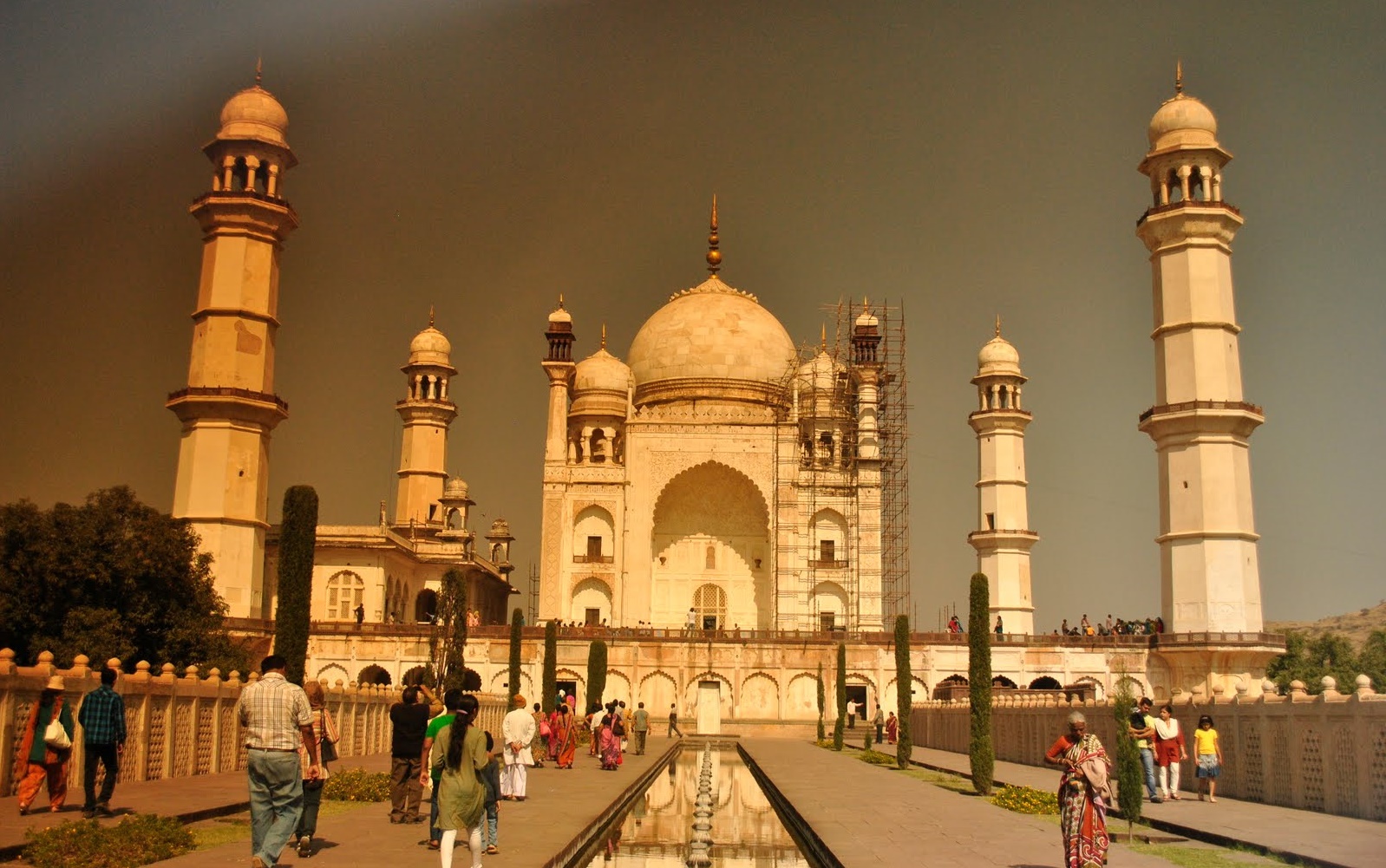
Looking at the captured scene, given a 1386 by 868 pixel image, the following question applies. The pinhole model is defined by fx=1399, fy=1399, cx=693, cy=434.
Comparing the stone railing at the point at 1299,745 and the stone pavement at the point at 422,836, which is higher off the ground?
the stone railing at the point at 1299,745

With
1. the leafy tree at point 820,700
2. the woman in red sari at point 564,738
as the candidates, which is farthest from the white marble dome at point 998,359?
the woman in red sari at point 564,738

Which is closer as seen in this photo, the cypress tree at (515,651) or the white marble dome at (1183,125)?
the cypress tree at (515,651)

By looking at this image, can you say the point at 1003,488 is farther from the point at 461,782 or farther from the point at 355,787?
the point at 461,782

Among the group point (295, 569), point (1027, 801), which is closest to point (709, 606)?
point (295, 569)

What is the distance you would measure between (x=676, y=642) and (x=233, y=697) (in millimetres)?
21564

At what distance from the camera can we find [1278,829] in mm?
13328

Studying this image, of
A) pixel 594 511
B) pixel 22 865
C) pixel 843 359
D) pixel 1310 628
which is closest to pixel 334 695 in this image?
pixel 22 865

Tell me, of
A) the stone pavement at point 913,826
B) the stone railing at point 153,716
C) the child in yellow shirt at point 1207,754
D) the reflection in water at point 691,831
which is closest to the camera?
the stone pavement at point 913,826

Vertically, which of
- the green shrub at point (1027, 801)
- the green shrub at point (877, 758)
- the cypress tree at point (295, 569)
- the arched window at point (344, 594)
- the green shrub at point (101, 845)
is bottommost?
the green shrub at point (877, 758)

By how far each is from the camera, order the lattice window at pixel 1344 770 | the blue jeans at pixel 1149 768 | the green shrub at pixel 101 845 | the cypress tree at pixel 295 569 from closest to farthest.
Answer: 1. the green shrub at pixel 101 845
2. the lattice window at pixel 1344 770
3. the cypress tree at pixel 295 569
4. the blue jeans at pixel 1149 768

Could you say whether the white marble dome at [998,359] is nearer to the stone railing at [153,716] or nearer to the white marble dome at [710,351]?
the white marble dome at [710,351]

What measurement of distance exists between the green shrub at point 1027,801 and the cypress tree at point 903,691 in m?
8.17

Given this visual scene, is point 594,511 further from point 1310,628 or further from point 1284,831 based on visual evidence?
point 1310,628

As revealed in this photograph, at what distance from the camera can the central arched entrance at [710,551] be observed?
4606 cm
